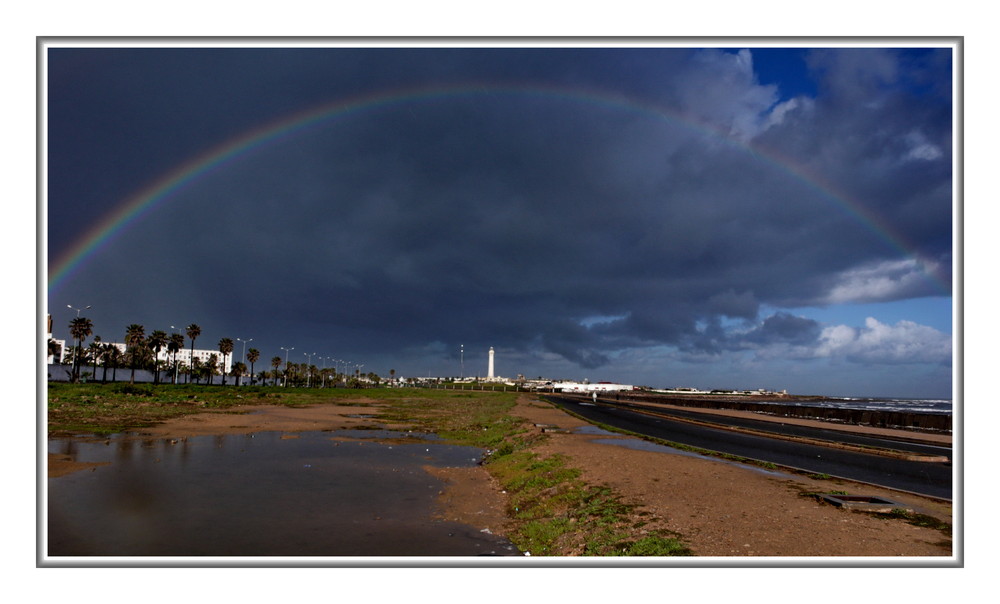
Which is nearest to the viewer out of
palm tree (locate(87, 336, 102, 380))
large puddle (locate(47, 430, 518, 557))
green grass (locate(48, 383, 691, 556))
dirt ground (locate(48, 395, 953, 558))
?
dirt ground (locate(48, 395, 953, 558))

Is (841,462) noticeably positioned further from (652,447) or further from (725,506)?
(725,506)

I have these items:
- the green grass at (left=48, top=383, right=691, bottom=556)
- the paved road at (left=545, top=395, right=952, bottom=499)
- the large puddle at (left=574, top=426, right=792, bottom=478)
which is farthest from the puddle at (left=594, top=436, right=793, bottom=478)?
the green grass at (left=48, top=383, right=691, bottom=556)

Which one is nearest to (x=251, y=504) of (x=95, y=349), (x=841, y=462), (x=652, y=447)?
(x=652, y=447)

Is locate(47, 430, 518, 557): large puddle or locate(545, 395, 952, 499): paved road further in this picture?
locate(545, 395, 952, 499): paved road

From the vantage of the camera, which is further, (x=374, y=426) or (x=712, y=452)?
(x=374, y=426)

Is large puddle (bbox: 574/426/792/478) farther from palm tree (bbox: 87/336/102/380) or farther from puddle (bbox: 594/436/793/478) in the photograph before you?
palm tree (bbox: 87/336/102/380)

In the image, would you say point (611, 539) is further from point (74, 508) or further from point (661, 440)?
point (661, 440)
